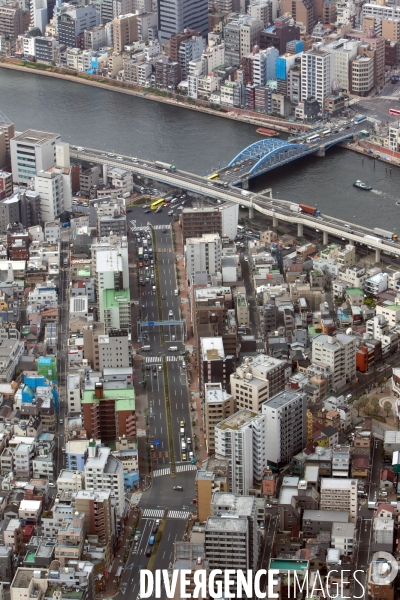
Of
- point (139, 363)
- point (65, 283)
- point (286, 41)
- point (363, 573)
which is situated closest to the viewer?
point (363, 573)

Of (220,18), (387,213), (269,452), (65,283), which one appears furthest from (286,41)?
(269,452)

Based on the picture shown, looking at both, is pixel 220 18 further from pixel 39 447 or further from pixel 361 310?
pixel 39 447

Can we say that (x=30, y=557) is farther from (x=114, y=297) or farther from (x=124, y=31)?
(x=124, y=31)

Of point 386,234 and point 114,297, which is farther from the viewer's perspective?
point 386,234

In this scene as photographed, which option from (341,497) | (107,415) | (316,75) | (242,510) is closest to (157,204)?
(316,75)

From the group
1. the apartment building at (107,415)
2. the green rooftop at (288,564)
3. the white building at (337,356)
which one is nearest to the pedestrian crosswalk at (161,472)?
the apartment building at (107,415)
